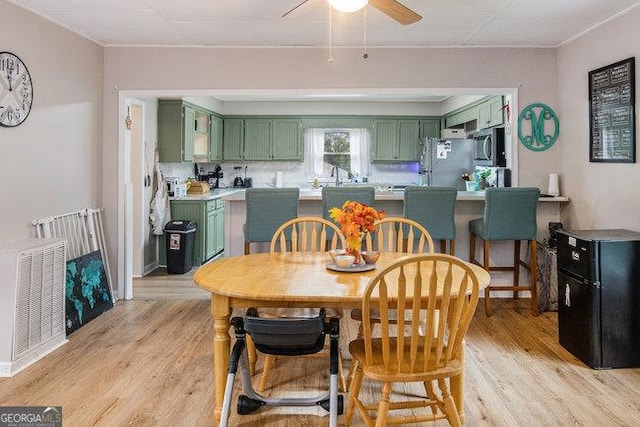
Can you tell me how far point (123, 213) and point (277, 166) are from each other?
3832 millimetres

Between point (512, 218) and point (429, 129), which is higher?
point (429, 129)

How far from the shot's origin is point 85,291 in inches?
152

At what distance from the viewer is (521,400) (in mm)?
2521

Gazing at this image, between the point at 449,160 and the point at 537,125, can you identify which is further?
the point at 449,160

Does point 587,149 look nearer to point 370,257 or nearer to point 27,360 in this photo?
point 370,257

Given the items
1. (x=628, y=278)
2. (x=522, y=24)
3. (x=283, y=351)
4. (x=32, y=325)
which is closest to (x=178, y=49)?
(x=32, y=325)

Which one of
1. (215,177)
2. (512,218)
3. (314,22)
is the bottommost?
(512,218)

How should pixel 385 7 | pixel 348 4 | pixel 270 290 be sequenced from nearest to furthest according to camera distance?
pixel 270 290, pixel 348 4, pixel 385 7

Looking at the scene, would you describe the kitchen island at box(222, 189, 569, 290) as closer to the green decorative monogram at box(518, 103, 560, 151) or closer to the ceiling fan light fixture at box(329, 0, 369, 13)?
the green decorative monogram at box(518, 103, 560, 151)

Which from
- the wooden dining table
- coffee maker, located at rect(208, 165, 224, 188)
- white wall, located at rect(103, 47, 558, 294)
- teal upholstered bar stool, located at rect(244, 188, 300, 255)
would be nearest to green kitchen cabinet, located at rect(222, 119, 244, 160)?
coffee maker, located at rect(208, 165, 224, 188)

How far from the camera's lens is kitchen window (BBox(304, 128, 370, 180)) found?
26.3ft

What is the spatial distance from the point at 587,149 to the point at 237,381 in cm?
336

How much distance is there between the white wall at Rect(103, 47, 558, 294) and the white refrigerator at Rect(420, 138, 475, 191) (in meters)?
2.10

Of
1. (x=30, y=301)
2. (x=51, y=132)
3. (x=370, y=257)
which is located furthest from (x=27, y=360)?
(x=370, y=257)
